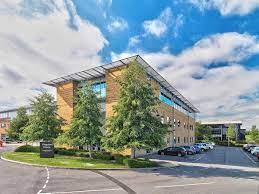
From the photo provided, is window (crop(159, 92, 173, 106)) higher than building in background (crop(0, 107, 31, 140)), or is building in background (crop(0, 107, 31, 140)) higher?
window (crop(159, 92, 173, 106))

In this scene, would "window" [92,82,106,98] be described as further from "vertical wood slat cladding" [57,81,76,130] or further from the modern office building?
"vertical wood slat cladding" [57,81,76,130]

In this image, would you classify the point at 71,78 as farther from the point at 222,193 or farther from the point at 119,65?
the point at 222,193

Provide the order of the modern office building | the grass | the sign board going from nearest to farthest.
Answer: the grass → the sign board → the modern office building

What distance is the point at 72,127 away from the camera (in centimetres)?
2661

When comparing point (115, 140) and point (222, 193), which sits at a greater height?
point (115, 140)

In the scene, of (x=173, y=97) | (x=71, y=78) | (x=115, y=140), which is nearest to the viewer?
(x=115, y=140)

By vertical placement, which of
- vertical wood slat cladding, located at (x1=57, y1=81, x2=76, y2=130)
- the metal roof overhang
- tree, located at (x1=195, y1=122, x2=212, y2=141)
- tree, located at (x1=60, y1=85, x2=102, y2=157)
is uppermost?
the metal roof overhang

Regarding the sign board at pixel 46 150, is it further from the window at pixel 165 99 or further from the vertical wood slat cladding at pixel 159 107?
the window at pixel 165 99

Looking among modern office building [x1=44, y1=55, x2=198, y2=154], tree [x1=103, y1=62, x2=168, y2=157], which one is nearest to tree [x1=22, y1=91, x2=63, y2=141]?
modern office building [x1=44, y1=55, x2=198, y2=154]

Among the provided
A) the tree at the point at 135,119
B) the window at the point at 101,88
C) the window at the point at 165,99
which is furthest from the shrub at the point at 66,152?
the window at the point at 165,99

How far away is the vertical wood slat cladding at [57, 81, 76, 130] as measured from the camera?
41.3 m

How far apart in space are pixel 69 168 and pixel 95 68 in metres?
17.7

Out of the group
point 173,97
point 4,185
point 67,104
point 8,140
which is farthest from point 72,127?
point 8,140

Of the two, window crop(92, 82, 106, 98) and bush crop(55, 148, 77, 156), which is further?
window crop(92, 82, 106, 98)
